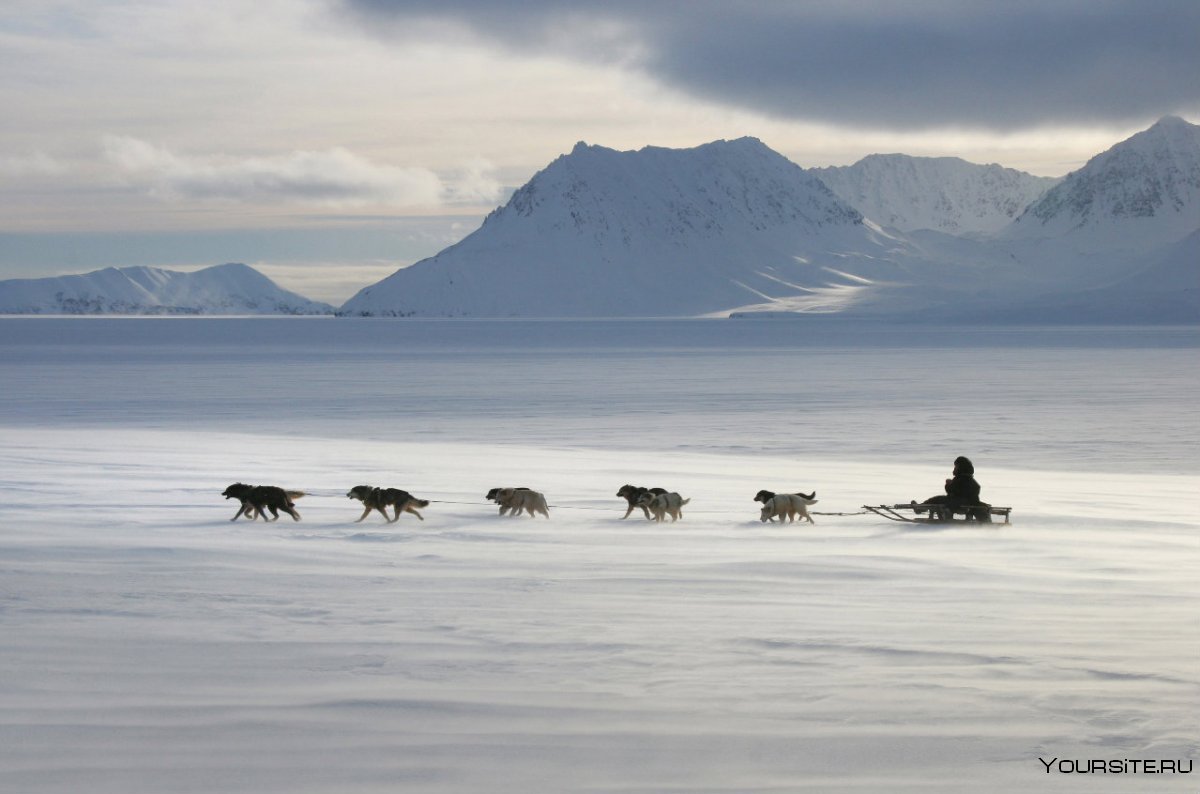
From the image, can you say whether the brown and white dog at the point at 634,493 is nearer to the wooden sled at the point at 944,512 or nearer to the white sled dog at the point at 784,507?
the white sled dog at the point at 784,507

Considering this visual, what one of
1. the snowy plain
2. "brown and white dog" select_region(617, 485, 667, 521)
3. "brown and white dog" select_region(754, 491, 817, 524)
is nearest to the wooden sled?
the snowy plain

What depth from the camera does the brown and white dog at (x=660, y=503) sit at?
13.2 meters

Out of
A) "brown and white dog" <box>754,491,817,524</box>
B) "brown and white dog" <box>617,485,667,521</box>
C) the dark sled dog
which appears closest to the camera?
the dark sled dog

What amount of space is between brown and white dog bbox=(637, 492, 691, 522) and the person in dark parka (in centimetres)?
249

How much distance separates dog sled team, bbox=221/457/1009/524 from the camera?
505 inches

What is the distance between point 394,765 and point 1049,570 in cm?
658

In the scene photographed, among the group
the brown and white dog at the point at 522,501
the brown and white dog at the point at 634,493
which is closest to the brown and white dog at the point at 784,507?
the brown and white dog at the point at 634,493

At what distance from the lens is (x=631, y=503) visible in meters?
13.4

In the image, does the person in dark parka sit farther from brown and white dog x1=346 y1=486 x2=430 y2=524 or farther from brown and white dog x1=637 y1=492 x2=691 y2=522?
brown and white dog x1=346 y1=486 x2=430 y2=524

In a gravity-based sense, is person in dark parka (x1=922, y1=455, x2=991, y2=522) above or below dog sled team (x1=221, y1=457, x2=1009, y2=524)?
above

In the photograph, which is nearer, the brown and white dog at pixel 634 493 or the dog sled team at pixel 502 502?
the dog sled team at pixel 502 502

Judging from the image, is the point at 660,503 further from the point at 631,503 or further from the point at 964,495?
the point at 964,495

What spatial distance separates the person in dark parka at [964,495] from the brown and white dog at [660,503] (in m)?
2.49

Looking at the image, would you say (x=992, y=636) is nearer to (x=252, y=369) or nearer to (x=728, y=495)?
(x=728, y=495)
